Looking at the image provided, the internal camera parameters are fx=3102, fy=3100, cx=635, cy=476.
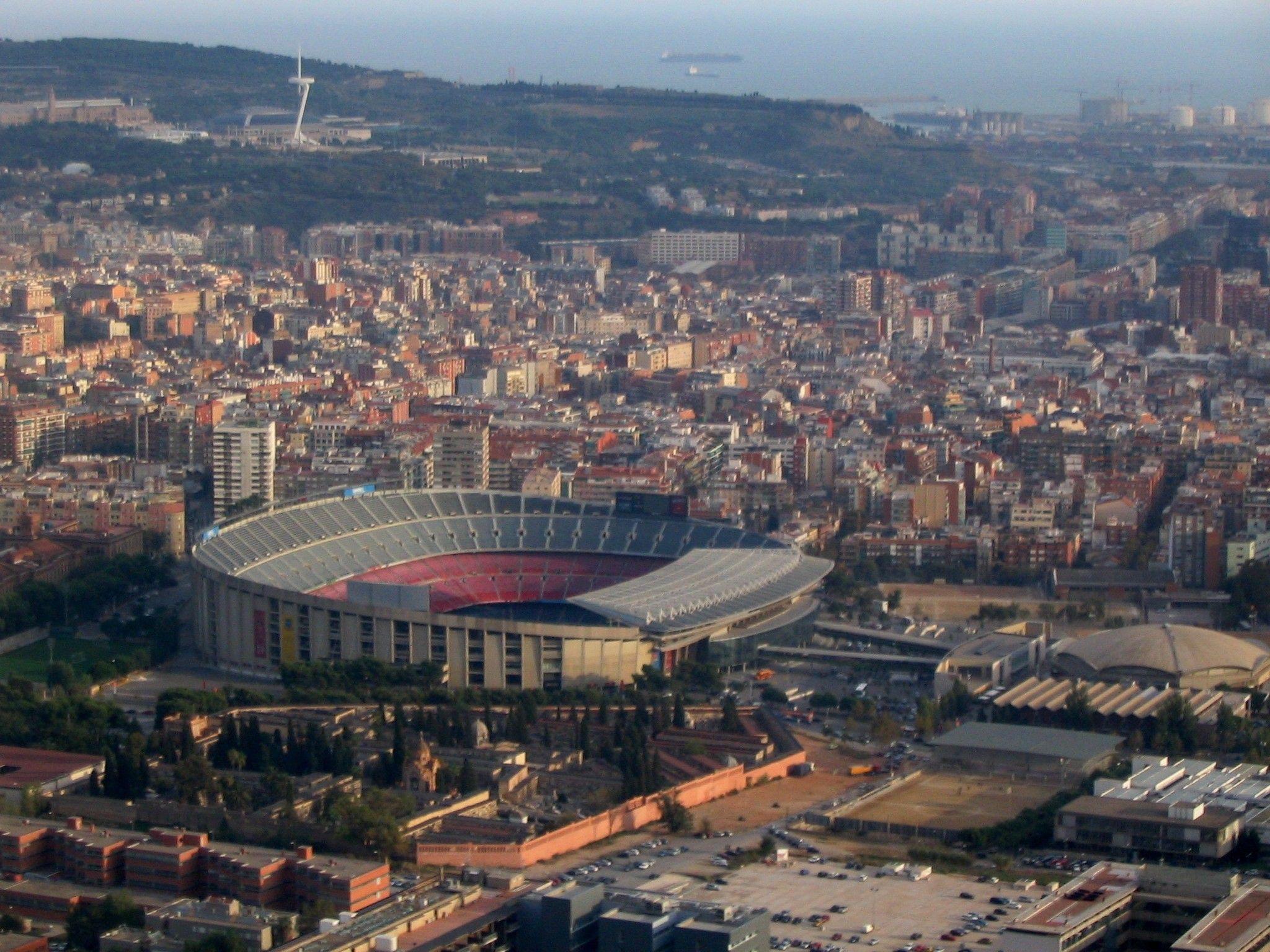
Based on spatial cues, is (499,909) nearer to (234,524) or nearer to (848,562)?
(234,524)

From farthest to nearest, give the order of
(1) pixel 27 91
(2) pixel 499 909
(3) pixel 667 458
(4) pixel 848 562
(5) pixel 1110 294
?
(1) pixel 27 91 → (5) pixel 1110 294 → (3) pixel 667 458 → (4) pixel 848 562 → (2) pixel 499 909

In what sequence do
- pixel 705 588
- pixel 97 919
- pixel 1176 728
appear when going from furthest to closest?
pixel 705 588 < pixel 1176 728 < pixel 97 919

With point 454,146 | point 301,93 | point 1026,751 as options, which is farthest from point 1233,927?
point 301,93

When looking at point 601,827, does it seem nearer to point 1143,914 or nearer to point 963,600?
point 1143,914

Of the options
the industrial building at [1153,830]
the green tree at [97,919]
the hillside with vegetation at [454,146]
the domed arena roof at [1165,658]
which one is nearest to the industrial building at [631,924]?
the green tree at [97,919]

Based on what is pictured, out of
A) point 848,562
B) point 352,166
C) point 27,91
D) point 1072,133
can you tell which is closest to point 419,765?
point 848,562

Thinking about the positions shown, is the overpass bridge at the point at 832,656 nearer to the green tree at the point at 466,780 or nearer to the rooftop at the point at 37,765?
the green tree at the point at 466,780

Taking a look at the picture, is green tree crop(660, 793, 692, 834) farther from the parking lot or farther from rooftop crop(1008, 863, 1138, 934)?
rooftop crop(1008, 863, 1138, 934)
